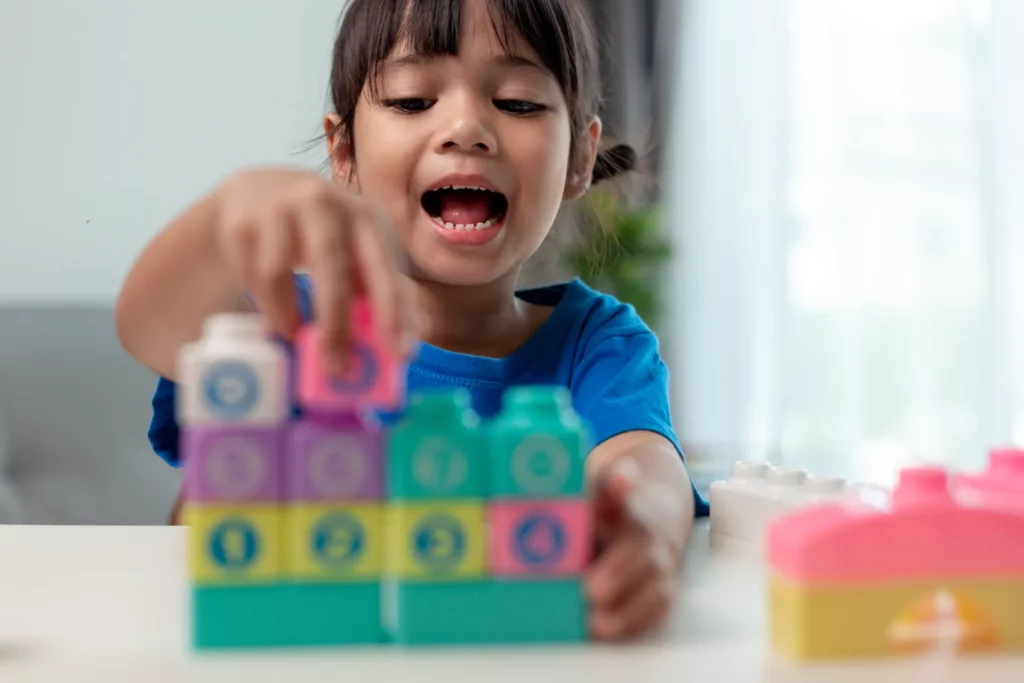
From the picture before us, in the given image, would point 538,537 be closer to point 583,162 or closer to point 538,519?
point 538,519

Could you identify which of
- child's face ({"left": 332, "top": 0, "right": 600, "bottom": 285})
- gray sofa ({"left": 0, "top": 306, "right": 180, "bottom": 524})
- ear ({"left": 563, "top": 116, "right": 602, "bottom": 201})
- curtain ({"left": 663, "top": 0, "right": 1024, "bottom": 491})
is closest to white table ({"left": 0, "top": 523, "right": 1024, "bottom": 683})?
child's face ({"left": 332, "top": 0, "right": 600, "bottom": 285})

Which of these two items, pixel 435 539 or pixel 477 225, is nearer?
pixel 435 539

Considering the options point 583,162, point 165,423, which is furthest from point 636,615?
point 583,162

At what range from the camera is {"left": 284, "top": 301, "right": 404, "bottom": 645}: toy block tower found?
1.39 feet

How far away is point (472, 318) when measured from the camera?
114 centimetres

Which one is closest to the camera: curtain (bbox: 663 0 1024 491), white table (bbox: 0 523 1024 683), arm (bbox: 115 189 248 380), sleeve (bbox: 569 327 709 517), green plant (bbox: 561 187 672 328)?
white table (bbox: 0 523 1024 683)

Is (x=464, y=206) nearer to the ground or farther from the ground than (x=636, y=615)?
farther from the ground

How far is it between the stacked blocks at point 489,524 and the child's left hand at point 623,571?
2 cm

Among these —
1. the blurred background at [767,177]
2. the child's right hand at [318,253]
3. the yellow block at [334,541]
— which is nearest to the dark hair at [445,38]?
the child's right hand at [318,253]

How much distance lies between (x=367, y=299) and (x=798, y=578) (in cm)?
21

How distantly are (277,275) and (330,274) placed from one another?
32mm

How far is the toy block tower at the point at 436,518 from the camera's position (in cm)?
43

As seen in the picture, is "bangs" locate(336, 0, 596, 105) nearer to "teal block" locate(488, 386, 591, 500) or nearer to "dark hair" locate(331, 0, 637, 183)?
"dark hair" locate(331, 0, 637, 183)

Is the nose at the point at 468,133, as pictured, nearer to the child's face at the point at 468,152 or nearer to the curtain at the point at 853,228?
the child's face at the point at 468,152
